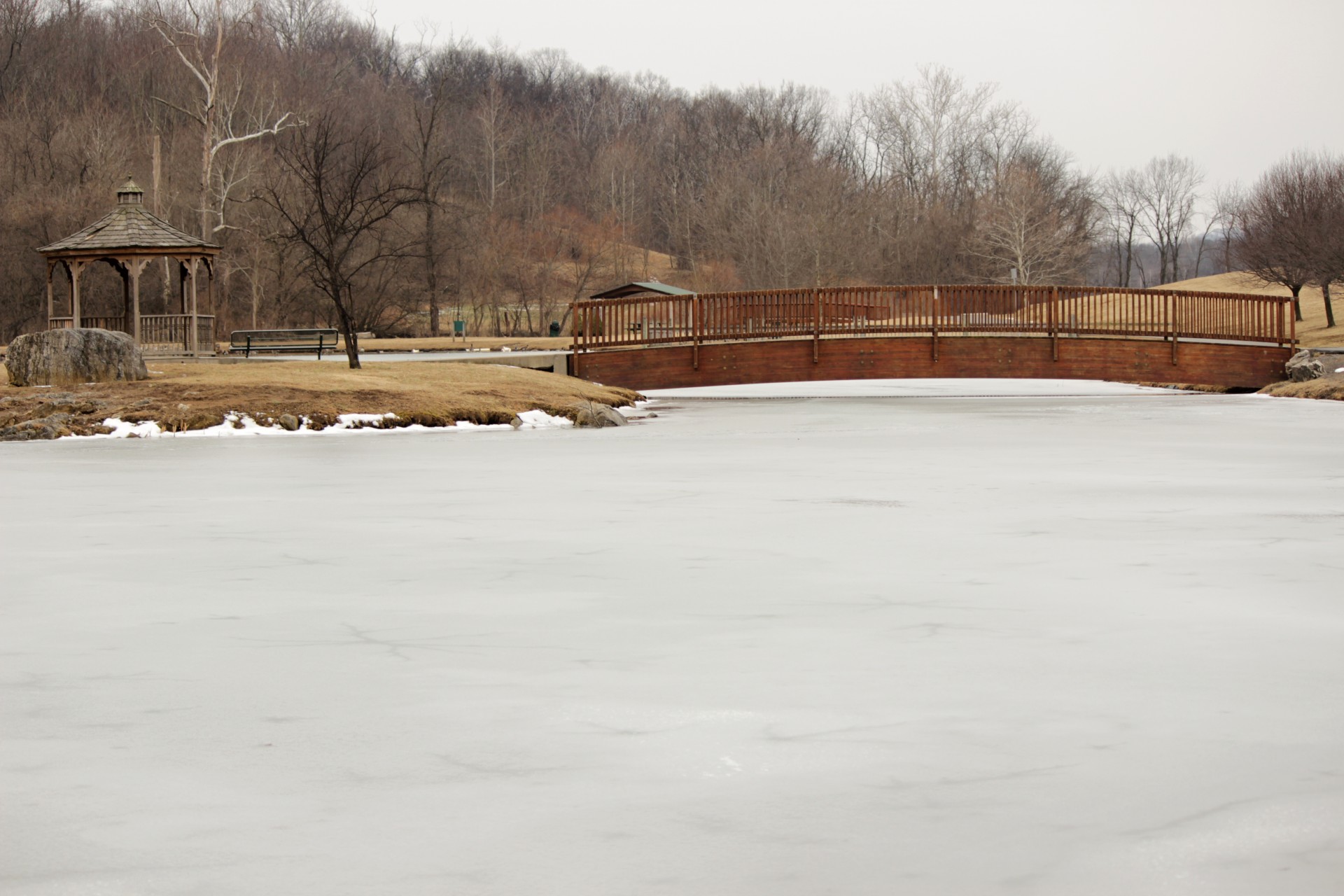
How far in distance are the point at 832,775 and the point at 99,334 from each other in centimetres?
1776

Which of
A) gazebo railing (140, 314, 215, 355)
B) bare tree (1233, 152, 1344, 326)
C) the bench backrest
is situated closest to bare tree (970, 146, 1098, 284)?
bare tree (1233, 152, 1344, 326)

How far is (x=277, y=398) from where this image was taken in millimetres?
17797

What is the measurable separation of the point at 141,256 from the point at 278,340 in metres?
7.48

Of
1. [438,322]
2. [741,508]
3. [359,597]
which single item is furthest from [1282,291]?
[359,597]

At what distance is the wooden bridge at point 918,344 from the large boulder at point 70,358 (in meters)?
12.4

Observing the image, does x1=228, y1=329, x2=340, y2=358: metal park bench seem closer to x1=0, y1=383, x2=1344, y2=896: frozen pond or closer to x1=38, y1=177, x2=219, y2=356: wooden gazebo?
x1=38, y1=177, x2=219, y2=356: wooden gazebo

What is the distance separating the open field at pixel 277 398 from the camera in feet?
55.2

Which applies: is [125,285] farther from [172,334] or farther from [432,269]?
[432,269]

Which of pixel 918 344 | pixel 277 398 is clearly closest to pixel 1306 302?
pixel 918 344

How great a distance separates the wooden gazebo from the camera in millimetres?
27438

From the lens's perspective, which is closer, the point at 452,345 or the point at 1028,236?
the point at 452,345

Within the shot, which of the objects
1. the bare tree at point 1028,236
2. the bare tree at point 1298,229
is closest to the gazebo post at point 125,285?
the bare tree at point 1298,229

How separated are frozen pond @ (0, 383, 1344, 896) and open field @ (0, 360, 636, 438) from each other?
7.34 m

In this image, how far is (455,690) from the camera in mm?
4508
